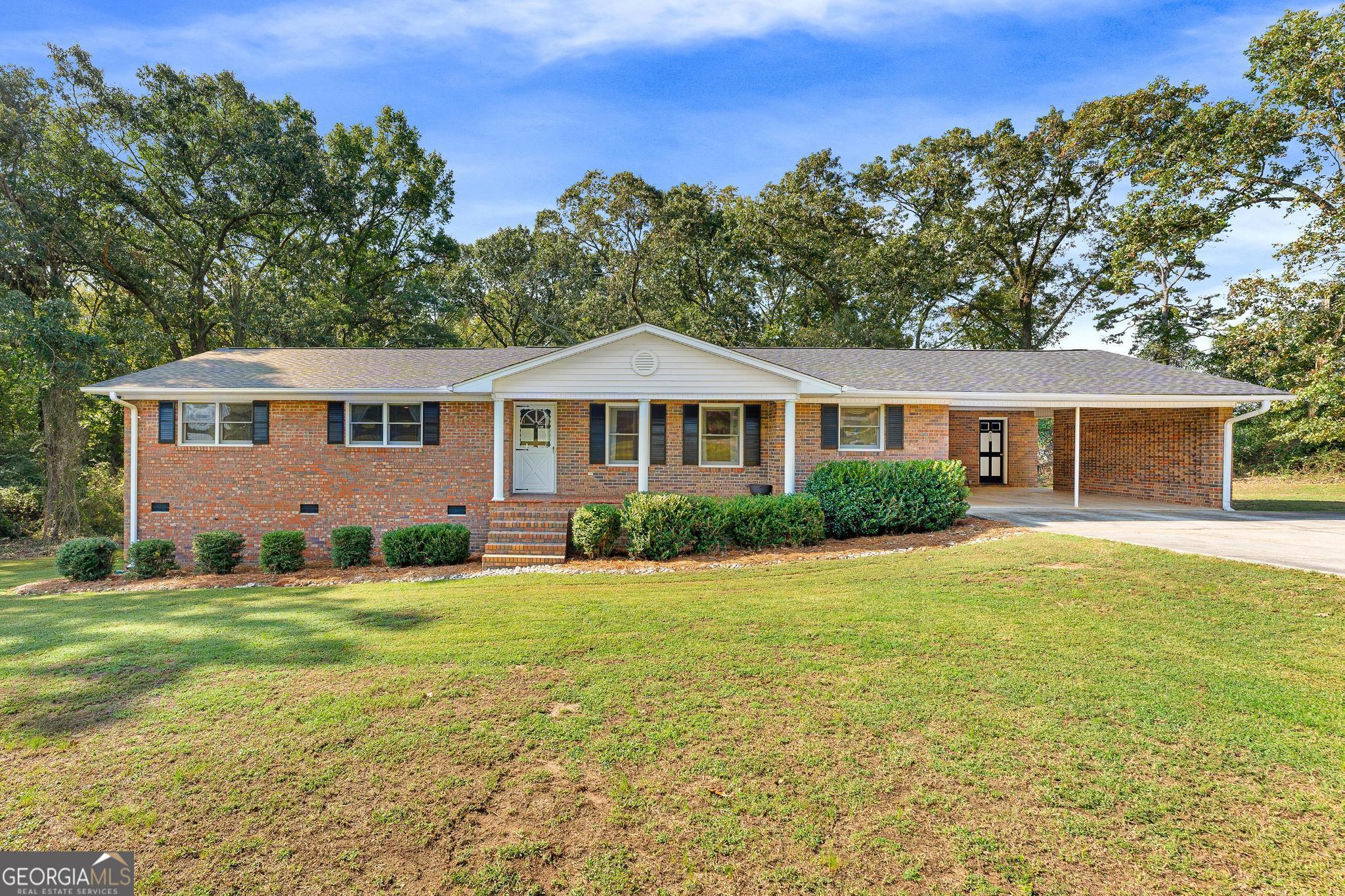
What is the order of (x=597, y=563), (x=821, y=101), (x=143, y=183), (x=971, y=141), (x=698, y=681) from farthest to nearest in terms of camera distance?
1. (x=971, y=141)
2. (x=143, y=183)
3. (x=821, y=101)
4. (x=597, y=563)
5. (x=698, y=681)

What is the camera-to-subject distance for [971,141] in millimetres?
23891

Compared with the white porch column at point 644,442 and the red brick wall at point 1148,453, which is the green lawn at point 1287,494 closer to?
the red brick wall at point 1148,453

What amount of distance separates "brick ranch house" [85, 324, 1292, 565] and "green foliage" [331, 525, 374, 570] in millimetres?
1642

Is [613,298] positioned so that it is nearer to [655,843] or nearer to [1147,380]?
[1147,380]

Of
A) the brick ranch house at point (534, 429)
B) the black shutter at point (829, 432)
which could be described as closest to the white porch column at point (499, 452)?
the brick ranch house at point (534, 429)

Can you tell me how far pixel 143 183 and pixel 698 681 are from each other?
88.1 ft

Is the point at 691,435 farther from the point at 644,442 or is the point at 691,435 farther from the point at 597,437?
the point at 597,437

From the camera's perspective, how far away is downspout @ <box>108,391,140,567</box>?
11.9 meters

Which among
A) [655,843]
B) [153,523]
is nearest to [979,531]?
[655,843]

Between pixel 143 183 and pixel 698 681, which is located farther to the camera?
pixel 143 183

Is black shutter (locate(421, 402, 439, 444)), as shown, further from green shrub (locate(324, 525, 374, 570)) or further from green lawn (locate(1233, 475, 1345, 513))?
green lawn (locate(1233, 475, 1345, 513))

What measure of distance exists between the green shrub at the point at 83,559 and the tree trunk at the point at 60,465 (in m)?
10.4

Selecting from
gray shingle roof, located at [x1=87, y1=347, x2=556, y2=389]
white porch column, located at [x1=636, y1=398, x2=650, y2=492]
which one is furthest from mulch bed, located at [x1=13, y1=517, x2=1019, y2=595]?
gray shingle roof, located at [x1=87, y1=347, x2=556, y2=389]

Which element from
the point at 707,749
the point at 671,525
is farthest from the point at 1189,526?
the point at 707,749
